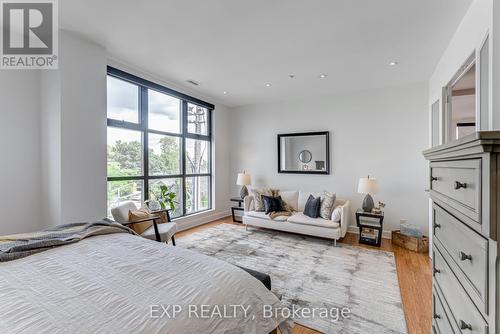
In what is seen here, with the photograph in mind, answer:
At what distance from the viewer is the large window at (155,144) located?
3473 mm

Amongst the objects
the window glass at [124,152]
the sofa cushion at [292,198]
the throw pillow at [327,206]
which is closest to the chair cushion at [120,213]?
the window glass at [124,152]

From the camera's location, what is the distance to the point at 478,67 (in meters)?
1.83

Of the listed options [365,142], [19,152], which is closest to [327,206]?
[365,142]

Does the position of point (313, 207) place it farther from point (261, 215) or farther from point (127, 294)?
point (127, 294)

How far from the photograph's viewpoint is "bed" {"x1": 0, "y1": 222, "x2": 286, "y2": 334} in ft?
2.96

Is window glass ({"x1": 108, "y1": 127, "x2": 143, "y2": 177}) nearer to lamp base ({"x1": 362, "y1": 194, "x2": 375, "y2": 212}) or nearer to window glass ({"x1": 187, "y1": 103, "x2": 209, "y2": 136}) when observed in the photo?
window glass ({"x1": 187, "y1": 103, "x2": 209, "y2": 136})

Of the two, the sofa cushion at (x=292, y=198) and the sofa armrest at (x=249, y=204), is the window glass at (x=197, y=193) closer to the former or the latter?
the sofa armrest at (x=249, y=204)

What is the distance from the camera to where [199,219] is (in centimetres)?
491

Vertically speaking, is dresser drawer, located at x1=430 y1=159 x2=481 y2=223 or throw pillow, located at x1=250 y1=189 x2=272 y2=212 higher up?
dresser drawer, located at x1=430 y1=159 x2=481 y2=223

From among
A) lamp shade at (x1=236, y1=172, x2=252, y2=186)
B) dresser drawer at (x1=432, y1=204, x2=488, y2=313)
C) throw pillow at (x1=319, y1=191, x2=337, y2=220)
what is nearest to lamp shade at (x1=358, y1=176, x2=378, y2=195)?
throw pillow at (x1=319, y1=191, x2=337, y2=220)

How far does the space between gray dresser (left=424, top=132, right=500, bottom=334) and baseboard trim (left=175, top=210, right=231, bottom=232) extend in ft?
13.3

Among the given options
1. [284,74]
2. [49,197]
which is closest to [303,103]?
[284,74]

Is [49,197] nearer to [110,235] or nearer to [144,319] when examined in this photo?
[110,235]

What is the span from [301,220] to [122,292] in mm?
3178
